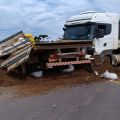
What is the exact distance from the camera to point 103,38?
62.7 ft

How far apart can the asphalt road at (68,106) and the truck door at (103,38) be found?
5053 mm

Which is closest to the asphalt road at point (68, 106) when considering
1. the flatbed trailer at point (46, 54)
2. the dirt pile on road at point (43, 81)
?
the dirt pile on road at point (43, 81)

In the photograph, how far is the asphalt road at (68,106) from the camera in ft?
30.1

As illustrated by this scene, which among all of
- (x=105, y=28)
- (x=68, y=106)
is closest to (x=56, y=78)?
(x=105, y=28)

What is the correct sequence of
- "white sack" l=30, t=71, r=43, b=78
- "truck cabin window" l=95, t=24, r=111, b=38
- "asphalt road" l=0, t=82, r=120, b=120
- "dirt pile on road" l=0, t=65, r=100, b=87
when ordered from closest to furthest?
1. "asphalt road" l=0, t=82, r=120, b=120
2. "dirt pile on road" l=0, t=65, r=100, b=87
3. "white sack" l=30, t=71, r=43, b=78
4. "truck cabin window" l=95, t=24, r=111, b=38

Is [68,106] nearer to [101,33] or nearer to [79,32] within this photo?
[101,33]

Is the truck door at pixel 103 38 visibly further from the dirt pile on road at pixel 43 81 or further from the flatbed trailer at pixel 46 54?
the dirt pile on road at pixel 43 81

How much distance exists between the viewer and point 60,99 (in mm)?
11859

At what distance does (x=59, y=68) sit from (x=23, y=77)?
7.60 ft

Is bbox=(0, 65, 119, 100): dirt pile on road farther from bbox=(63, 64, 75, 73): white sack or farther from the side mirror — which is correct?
the side mirror

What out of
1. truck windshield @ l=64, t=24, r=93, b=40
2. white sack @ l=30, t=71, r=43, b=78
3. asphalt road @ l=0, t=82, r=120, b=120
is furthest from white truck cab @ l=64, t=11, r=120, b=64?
asphalt road @ l=0, t=82, r=120, b=120

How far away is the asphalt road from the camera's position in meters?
9.17

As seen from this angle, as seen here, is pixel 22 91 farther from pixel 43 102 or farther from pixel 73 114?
pixel 73 114

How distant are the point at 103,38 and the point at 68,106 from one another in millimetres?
9178
